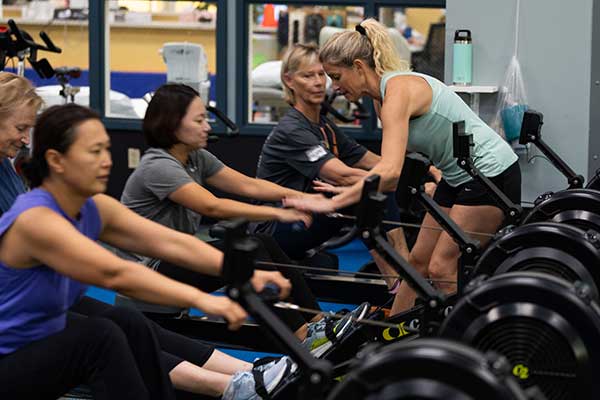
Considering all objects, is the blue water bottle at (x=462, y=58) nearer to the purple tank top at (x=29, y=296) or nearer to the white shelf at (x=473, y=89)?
the white shelf at (x=473, y=89)

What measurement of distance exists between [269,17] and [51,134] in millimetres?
5665

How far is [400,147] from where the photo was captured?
12.4ft

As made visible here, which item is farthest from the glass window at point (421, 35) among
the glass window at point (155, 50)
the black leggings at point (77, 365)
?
the black leggings at point (77, 365)

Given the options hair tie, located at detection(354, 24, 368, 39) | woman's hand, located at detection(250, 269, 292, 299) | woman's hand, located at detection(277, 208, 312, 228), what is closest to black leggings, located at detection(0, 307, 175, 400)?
woman's hand, located at detection(250, 269, 292, 299)

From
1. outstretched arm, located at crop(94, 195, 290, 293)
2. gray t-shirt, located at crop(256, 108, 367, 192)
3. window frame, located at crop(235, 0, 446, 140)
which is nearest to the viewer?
outstretched arm, located at crop(94, 195, 290, 293)

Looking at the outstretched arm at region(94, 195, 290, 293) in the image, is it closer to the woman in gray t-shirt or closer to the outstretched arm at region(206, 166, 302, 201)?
the woman in gray t-shirt

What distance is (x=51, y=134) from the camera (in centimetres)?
280

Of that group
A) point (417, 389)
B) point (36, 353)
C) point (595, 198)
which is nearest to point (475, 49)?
point (595, 198)

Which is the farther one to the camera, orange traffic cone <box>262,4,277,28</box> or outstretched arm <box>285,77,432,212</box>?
orange traffic cone <box>262,4,277,28</box>

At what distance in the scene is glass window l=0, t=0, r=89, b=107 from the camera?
7355 mm

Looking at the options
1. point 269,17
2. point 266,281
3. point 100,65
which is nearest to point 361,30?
point 266,281

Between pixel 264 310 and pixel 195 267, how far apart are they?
0.54 metres

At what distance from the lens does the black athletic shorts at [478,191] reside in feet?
13.6

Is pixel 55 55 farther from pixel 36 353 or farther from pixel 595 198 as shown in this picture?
pixel 36 353
